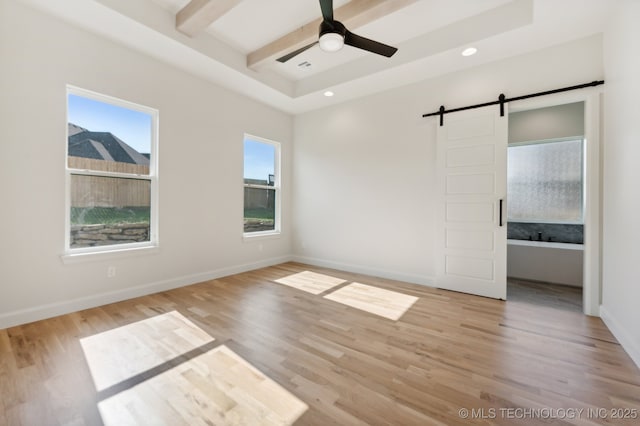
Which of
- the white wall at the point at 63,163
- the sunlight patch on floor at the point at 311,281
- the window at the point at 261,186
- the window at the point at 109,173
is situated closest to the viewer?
the white wall at the point at 63,163

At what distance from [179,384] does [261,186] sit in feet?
12.2

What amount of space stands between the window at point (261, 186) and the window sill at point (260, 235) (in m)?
0.02

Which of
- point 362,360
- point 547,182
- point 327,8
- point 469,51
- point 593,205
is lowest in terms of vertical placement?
point 362,360

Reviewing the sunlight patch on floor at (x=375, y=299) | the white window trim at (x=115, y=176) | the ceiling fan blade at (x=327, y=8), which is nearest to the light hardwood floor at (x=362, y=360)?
the sunlight patch on floor at (x=375, y=299)

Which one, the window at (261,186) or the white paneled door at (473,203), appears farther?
the window at (261,186)

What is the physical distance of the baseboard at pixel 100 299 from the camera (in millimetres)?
2553

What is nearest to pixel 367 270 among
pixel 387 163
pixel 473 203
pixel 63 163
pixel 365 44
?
pixel 387 163

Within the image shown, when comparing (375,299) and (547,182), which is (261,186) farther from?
(547,182)

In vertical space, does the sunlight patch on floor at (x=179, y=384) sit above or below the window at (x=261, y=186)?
below

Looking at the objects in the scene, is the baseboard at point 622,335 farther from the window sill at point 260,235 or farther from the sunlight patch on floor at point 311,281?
the window sill at point 260,235

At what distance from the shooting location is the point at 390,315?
291 centimetres

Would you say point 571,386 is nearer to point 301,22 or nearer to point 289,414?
point 289,414

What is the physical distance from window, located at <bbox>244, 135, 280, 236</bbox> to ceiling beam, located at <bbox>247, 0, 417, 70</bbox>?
1.41m

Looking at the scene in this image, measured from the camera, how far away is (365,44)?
2.55 meters
